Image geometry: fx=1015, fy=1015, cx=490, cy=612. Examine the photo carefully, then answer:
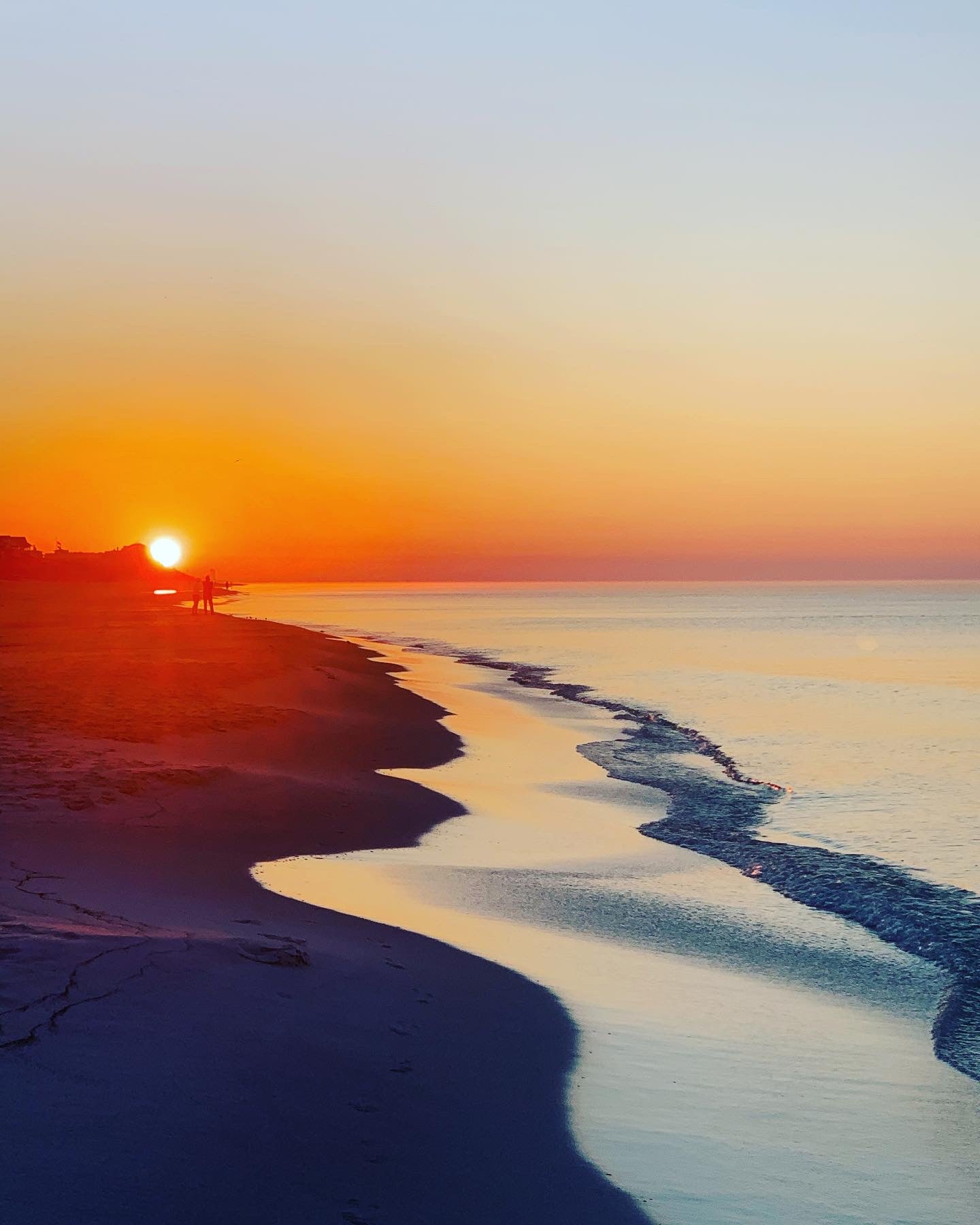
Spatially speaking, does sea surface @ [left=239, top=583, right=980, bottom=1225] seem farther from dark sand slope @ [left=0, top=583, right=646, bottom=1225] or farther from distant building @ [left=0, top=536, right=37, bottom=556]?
distant building @ [left=0, top=536, right=37, bottom=556]

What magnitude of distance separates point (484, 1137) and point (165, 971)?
285cm

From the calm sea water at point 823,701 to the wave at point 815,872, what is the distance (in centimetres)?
60

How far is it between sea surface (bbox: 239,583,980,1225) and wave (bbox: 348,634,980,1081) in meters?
0.05

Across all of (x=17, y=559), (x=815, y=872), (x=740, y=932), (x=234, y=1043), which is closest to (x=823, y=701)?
(x=815, y=872)

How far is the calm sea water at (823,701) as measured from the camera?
19016mm

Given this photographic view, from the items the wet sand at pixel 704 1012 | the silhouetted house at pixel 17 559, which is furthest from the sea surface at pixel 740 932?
the silhouetted house at pixel 17 559

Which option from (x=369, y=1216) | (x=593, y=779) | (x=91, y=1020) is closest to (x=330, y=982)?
(x=91, y=1020)

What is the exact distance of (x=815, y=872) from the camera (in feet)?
50.4

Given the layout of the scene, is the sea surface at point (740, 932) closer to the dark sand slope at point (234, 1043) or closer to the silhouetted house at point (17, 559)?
the dark sand slope at point (234, 1043)

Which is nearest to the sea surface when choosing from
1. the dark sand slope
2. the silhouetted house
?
the dark sand slope

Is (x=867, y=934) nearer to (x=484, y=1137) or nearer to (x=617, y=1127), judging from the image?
(x=617, y=1127)

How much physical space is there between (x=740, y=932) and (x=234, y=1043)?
7.33m

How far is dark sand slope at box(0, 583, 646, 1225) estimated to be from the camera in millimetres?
5422

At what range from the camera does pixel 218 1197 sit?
5.25 meters
